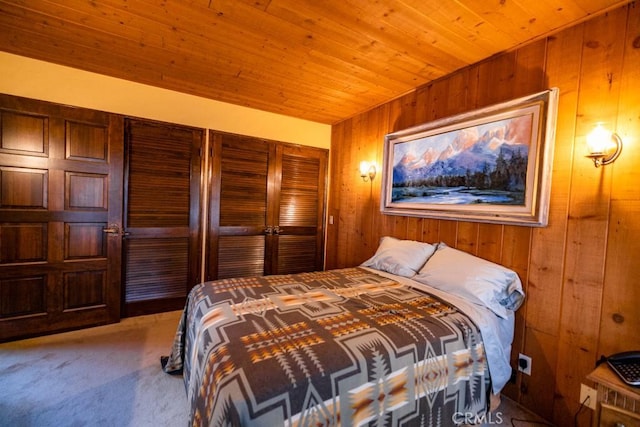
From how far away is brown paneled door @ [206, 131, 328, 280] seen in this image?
330 centimetres

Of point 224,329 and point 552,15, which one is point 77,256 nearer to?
point 224,329

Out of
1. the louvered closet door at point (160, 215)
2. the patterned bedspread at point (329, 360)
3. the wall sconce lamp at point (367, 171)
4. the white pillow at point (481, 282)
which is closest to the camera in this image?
the patterned bedspread at point (329, 360)

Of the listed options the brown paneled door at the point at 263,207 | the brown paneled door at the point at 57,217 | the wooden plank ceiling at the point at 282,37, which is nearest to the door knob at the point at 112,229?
the brown paneled door at the point at 57,217

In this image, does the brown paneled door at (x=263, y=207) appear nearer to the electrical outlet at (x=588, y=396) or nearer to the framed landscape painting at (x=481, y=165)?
the framed landscape painting at (x=481, y=165)

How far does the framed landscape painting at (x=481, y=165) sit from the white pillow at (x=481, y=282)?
0.36 m

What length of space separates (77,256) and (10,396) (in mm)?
1199

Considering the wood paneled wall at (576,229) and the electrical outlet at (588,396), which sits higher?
the wood paneled wall at (576,229)

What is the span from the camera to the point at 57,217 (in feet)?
8.11

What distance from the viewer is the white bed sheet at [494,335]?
1.55 metres

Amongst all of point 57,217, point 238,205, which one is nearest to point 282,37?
A: point 238,205

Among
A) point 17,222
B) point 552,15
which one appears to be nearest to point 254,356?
point 552,15

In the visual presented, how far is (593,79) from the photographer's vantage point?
162cm

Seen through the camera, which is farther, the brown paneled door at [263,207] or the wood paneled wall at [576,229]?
the brown paneled door at [263,207]

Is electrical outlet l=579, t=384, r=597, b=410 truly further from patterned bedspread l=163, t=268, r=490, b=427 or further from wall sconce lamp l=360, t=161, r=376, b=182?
wall sconce lamp l=360, t=161, r=376, b=182
